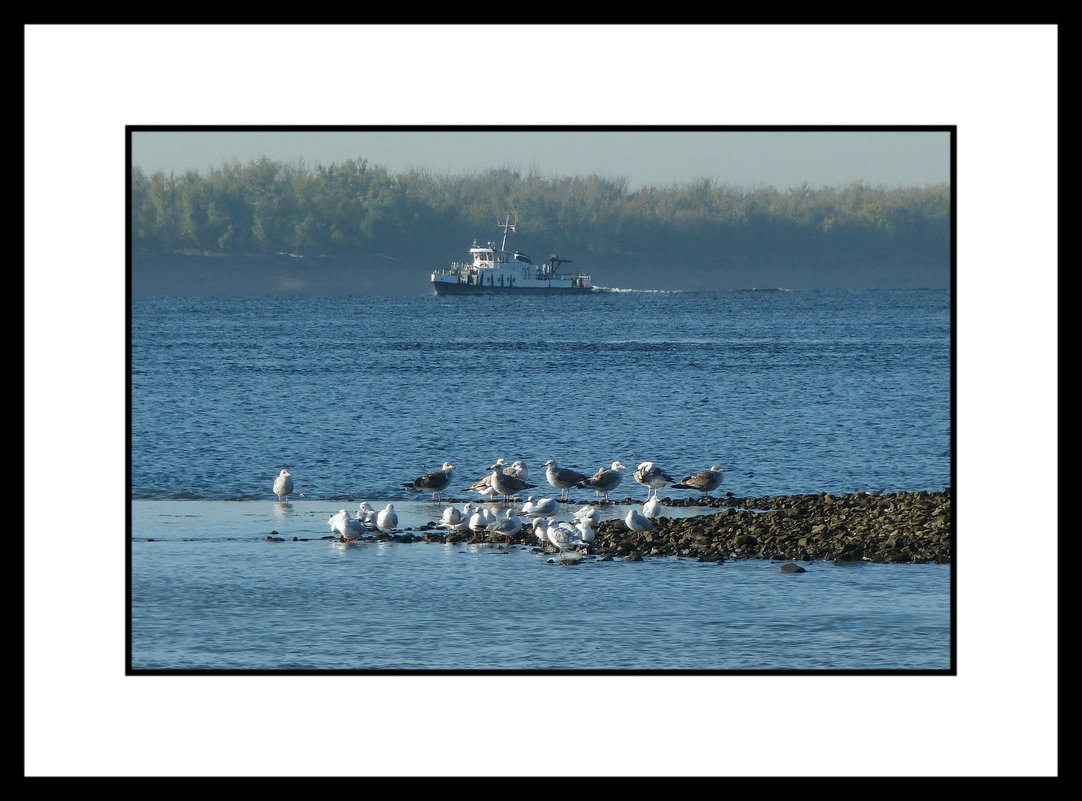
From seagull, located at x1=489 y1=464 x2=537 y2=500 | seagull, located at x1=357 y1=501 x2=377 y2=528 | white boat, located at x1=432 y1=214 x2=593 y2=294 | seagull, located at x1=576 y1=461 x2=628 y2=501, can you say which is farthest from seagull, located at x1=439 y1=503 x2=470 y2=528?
white boat, located at x1=432 y1=214 x2=593 y2=294

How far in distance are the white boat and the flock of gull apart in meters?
64.2

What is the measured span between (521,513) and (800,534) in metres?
2.99

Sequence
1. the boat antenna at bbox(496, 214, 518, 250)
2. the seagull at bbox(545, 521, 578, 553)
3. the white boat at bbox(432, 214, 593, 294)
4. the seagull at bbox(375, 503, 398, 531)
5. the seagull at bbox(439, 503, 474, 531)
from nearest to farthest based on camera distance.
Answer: the seagull at bbox(545, 521, 578, 553)
the seagull at bbox(375, 503, 398, 531)
the seagull at bbox(439, 503, 474, 531)
the boat antenna at bbox(496, 214, 518, 250)
the white boat at bbox(432, 214, 593, 294)

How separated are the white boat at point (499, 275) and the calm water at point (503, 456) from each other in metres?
6.82

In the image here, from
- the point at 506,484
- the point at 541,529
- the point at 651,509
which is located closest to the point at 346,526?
the point at 541,529

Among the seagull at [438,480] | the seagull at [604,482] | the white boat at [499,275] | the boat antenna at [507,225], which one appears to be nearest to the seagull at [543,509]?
the seagull at [604,482]

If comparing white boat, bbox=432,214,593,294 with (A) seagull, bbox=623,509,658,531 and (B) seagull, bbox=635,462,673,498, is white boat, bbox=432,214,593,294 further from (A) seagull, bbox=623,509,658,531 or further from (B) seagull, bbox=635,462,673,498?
(A) seagull, bbox=623,509,658,531

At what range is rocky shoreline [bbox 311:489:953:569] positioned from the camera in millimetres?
11336

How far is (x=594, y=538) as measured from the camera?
1221 cm

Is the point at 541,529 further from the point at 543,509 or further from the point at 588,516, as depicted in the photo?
the point at 543,509

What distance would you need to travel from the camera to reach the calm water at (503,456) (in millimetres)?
9281

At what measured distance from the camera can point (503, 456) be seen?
2755 cm
